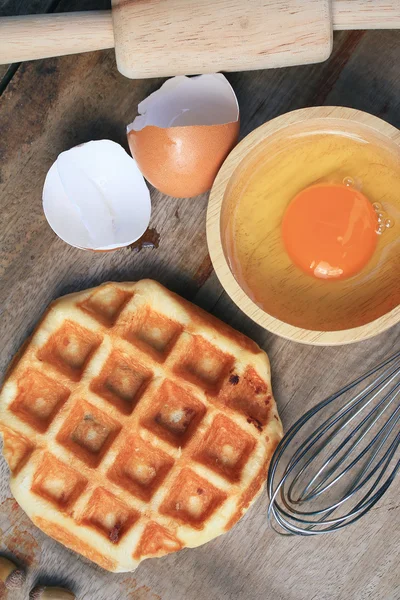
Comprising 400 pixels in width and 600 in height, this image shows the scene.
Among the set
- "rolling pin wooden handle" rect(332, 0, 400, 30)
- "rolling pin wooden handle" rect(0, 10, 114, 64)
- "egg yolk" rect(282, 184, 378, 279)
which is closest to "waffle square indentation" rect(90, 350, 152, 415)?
"egg yolk" rect(282, 184, 378, 279)

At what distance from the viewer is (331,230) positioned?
1.02 metres

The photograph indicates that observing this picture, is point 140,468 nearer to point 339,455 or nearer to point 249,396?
point 249,396

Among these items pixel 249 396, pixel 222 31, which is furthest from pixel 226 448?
pixel 222 31

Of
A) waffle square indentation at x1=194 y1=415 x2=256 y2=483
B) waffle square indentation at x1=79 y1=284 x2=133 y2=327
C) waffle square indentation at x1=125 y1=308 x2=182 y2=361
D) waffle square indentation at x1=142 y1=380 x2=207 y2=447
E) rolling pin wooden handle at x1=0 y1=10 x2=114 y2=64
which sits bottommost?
waffle square indentation at x1=194 y1=415 x2=256 y2=483

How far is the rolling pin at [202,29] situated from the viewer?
0.94 meters

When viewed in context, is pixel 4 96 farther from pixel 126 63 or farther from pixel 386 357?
pixel 386 357

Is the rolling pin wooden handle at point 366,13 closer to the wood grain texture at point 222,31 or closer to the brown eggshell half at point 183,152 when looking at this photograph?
the wood grain texture at point 222,31

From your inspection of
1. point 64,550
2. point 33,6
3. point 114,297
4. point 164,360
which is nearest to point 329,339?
point 164,360

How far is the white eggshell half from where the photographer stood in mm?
Answer: 1097

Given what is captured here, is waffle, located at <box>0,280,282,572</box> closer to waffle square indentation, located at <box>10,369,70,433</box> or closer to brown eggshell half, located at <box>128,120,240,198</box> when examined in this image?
waffle square indentation, located at <box>10,369,70,433</box>

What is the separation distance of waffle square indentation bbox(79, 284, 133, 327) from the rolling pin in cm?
40

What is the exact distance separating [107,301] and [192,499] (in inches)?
15.2

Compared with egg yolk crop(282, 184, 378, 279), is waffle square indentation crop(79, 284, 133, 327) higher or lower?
lower

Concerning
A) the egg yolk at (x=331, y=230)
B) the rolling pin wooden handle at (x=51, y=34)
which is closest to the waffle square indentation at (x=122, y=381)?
the egg yolk at (x=331, y=230)
